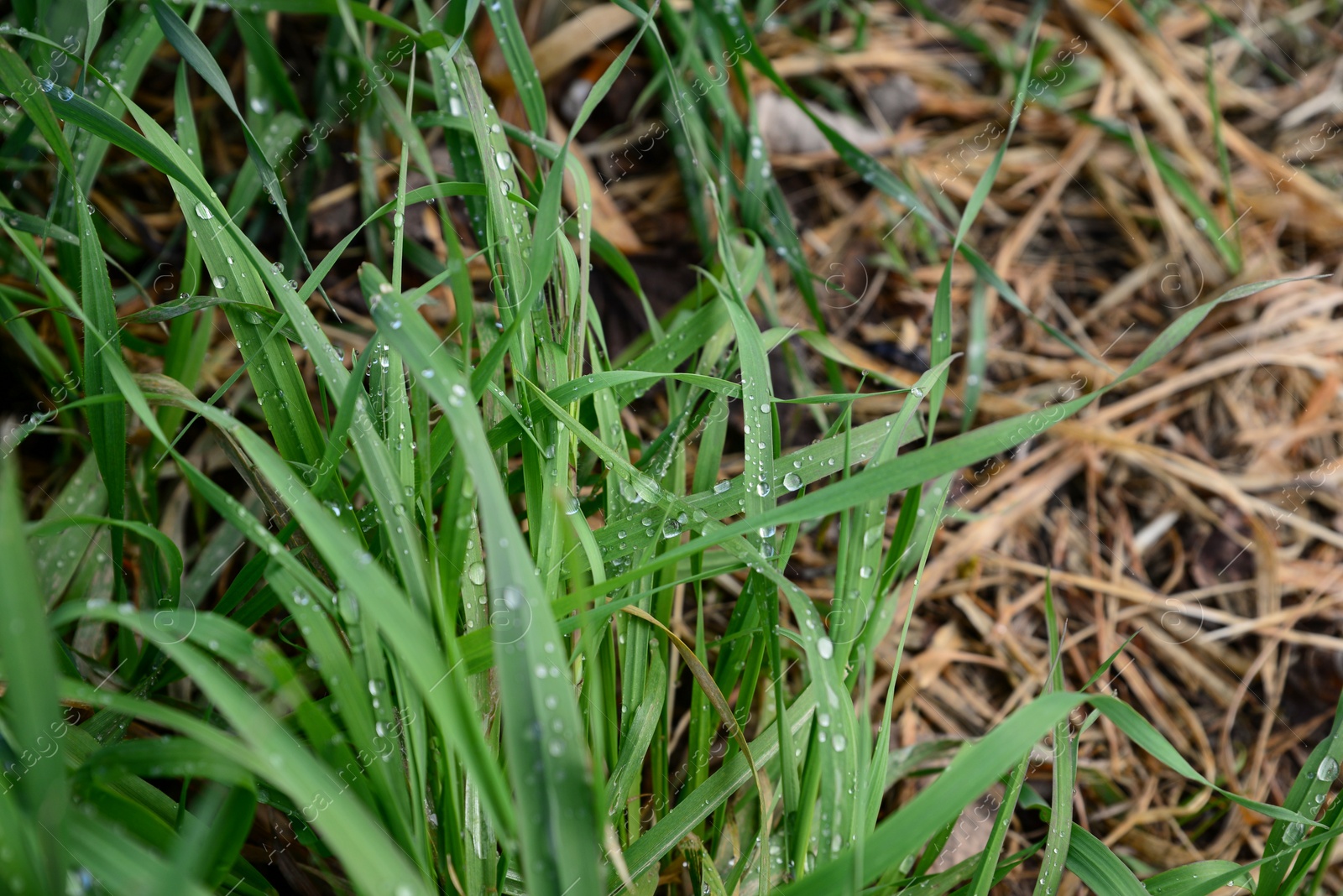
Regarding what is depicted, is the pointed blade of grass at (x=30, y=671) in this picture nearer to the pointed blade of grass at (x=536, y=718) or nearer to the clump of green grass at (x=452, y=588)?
the clump of green grass at (x=452, y=588)

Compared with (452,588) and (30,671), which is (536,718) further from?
(30,671)

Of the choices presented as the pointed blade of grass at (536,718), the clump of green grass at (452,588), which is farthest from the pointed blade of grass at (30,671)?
the pointed blade of grass at (536,718)

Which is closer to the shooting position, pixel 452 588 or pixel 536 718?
pixel 536 718

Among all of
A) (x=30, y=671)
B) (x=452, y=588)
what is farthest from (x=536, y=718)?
(x=30, y=671)

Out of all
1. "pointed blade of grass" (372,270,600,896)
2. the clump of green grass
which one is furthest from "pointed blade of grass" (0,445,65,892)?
"pointed blade of grass" (372,270,600,896)

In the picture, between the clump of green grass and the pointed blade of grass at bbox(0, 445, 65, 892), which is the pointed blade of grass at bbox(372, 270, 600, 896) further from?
the pointed blade of grass at bbox(0, 445, 65, 892)

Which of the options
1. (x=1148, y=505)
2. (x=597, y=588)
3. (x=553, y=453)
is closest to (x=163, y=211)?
(x=553, y=453)

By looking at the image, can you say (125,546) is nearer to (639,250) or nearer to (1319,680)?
(639,250)

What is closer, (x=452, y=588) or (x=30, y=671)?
(x=30, y=671)
